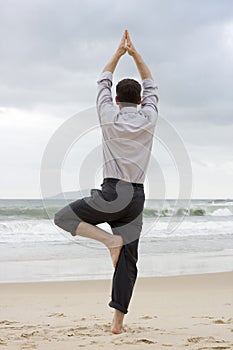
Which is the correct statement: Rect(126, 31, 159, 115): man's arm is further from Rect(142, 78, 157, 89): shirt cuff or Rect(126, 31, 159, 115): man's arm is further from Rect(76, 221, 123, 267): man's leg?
Rect(76, 221, 123, 267): man's leg

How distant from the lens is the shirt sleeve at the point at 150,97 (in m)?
4.71

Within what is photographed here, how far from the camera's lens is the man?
4.53 metres

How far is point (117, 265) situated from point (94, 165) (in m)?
0.86

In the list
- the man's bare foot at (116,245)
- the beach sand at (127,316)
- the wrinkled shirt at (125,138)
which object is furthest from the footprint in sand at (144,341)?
the wrinkled shirt at (125,138)

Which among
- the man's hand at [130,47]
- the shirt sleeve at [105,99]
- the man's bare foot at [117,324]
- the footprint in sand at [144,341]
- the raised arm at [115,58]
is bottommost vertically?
the footprint in sand at [144,341]

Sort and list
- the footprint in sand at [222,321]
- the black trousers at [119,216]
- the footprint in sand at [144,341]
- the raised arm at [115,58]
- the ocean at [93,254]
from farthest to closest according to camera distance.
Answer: the ocean at [93,254], the footprint in sand at [222,321], the raised arm at [115,58], the black trousers at [119,216], the footprint in sand at [144,341]

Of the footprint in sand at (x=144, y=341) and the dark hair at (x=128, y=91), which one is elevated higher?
the dark hair at (x=128, y=91)

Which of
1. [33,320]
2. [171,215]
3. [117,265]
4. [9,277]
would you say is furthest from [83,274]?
[171,215]

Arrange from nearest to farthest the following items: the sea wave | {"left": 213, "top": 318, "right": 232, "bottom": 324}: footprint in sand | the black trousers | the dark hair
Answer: the black trousers, the dark hair, {"left": 213, "top": 318, "right": 232, "bottom": 324}: footprint in sand, the sea wave

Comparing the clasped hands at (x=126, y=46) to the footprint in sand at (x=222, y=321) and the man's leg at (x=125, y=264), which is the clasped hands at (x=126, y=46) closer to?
the man's leg at (x=125, y=264)

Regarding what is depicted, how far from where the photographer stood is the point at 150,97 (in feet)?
15.7

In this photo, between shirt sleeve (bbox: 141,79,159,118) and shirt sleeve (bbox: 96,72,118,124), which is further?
shirt sleeve (bbox: 141,79,159,118)

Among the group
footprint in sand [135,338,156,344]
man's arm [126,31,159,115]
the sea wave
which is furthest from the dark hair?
the sea wave

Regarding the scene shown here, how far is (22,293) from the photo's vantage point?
25.8 feet
